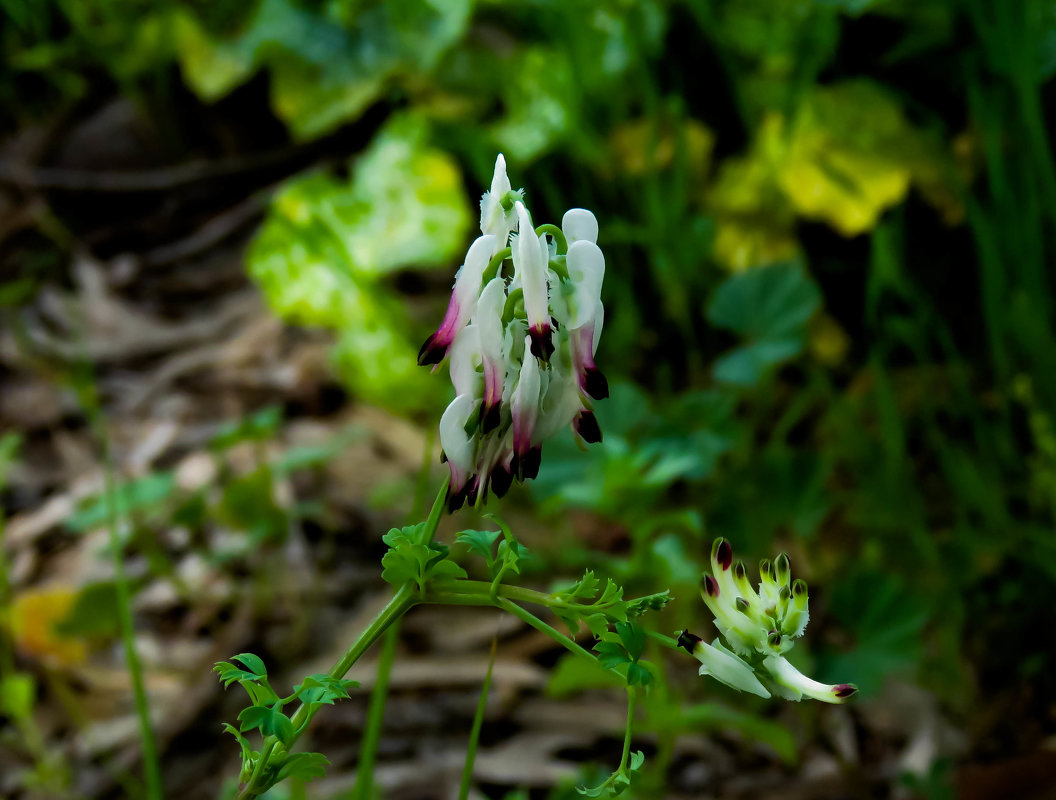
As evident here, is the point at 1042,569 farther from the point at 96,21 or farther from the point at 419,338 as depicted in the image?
the point at 96,21

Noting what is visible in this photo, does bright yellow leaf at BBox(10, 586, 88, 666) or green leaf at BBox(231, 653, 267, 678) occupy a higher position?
green leaf at BBox(231, 653, 267, 678)

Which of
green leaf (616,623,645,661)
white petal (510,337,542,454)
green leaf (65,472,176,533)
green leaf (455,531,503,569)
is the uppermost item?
white petal (510,337,542,454)

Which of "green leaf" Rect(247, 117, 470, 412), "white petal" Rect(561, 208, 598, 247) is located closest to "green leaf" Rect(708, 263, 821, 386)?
"green leaf" Rect(247, 117, 470, 412)

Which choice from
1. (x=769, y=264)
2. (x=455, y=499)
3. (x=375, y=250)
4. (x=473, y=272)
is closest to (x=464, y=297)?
(x=473, y=272)

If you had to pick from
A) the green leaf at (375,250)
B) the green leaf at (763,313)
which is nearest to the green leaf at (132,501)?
the green leaf at (375,250)

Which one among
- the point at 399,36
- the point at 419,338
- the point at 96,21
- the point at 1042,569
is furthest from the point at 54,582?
the point at 96,21

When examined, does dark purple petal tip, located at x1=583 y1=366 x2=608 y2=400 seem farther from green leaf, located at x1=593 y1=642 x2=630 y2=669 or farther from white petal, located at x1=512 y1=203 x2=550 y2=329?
green leaf, located at x1=593 y1=642 x2=630 y2=669

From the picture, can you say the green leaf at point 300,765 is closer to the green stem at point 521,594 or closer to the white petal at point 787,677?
the green stem at point 521,594

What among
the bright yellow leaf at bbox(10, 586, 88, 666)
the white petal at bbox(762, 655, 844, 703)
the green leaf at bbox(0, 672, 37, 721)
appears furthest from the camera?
the bright yellow leaf at bbox(10, 586, 88, 666)
